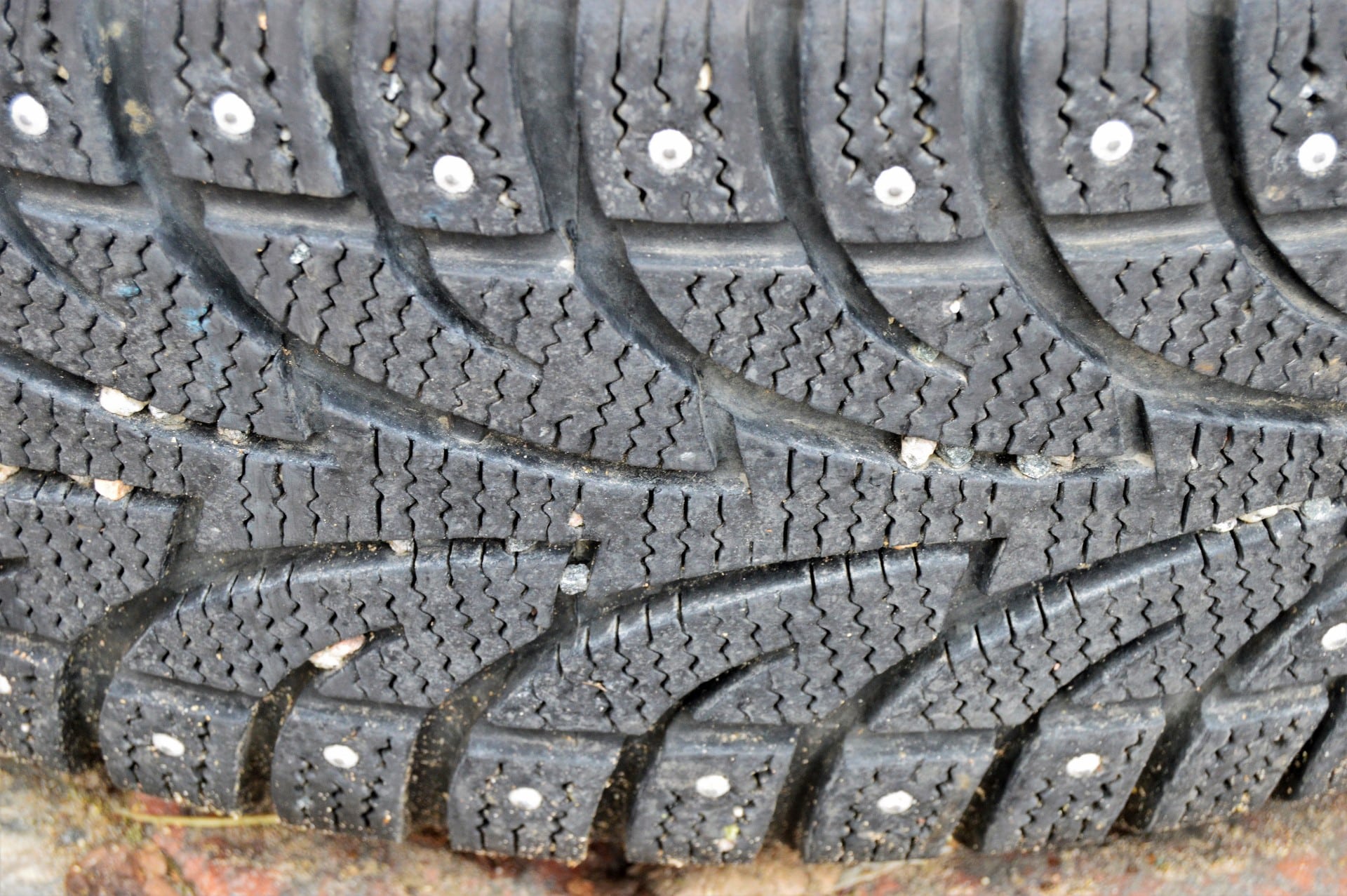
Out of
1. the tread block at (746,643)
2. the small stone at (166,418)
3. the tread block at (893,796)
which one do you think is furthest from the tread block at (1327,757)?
→ the small stone at (166,418)

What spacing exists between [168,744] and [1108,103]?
1179 millimetres

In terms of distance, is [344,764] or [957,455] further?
[344,764]

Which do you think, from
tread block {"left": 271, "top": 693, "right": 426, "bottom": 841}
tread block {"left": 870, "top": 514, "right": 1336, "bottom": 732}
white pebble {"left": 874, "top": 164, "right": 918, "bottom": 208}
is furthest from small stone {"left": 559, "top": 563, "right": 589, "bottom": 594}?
white pebble {"left": 874, "top": 164, "right": 918, "bottom": 208}

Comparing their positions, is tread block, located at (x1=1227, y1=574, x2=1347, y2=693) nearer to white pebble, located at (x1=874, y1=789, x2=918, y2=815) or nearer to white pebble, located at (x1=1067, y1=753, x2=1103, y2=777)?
white pebble, located at (x1=1067, y1=753, x2=1103, y2=777)

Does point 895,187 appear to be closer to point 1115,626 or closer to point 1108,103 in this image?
point 1108,103

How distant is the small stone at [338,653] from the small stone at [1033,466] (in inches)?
26.9

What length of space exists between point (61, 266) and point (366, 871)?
871 millimetres

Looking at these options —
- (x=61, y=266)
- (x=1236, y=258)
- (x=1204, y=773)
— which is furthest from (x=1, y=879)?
(x=1236, y=258)

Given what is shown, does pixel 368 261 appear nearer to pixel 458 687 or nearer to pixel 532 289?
pixel 532 289

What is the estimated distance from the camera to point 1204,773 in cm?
154

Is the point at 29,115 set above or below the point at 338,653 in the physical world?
above

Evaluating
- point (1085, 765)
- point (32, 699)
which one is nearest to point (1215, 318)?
point (1085, 765)

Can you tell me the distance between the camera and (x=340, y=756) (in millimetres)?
1485

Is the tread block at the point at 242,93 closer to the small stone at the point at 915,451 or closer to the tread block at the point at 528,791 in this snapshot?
the small stone at the point at 915,451
